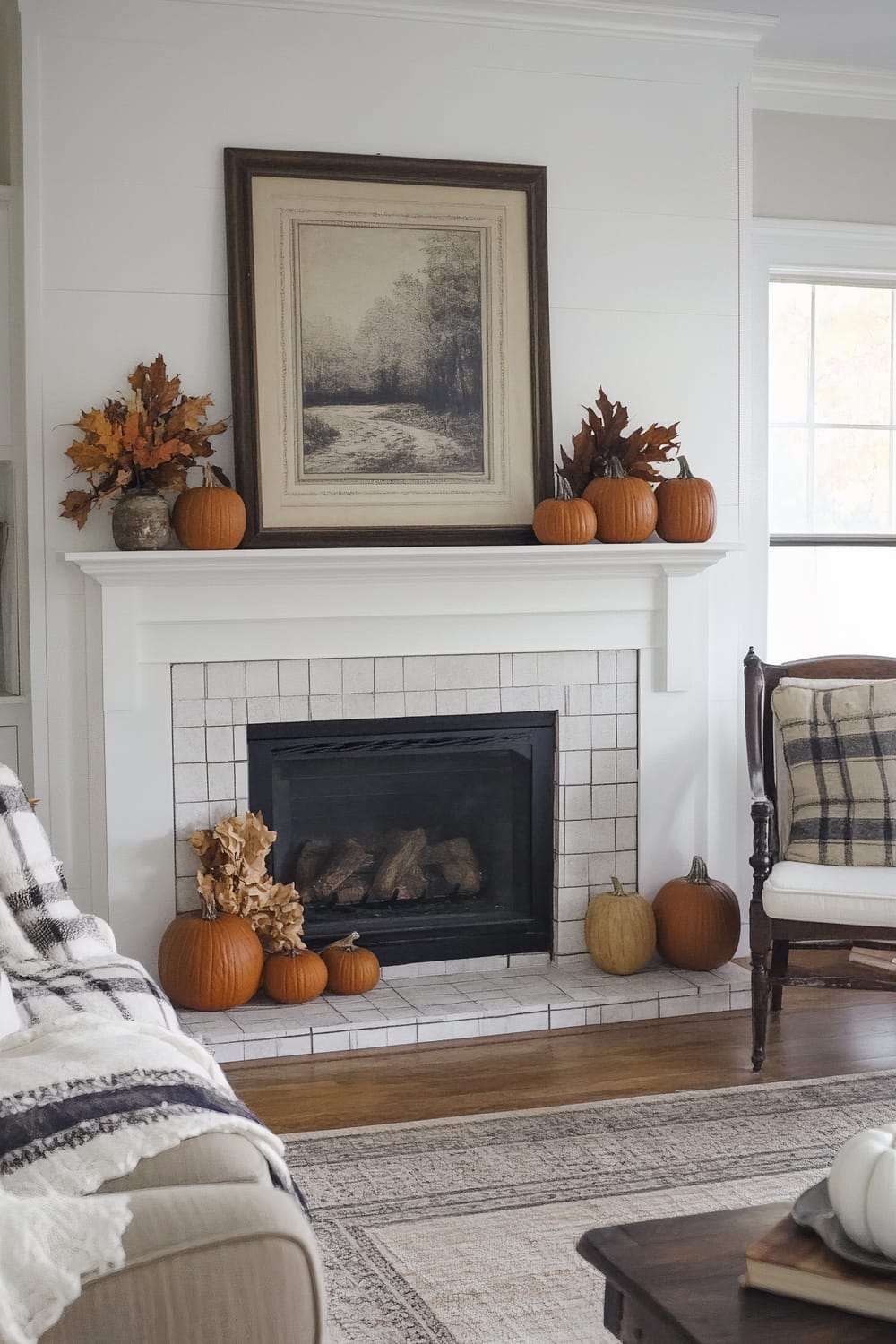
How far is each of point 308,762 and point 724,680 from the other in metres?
1.28

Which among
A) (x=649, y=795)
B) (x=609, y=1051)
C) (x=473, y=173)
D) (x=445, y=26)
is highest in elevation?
(x=445, y=26)

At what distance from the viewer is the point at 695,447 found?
379cm

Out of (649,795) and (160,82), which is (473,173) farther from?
(649,795)

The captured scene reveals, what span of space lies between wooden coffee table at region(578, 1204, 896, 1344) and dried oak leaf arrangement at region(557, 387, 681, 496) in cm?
233

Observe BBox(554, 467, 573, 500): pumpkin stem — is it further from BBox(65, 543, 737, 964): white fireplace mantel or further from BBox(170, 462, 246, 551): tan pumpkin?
BBox(170, 462, 246, 551): tan pumpkin

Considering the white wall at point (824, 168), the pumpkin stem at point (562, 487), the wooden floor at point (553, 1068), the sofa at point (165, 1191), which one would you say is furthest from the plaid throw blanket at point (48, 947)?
the white wall at point (824, 168)

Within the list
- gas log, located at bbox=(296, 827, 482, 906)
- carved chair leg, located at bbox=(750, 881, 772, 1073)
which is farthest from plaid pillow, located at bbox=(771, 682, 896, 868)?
gas log, located at bbox=(296, 827, 482, 906)

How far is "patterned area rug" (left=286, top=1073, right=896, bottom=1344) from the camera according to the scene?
207 centimetres

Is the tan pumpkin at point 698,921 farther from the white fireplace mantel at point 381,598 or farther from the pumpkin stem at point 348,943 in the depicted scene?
the pumpkin stem at point 348,943

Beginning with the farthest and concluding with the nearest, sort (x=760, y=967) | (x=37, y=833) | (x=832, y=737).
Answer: (x=832, y=737)
(x=760, y=967)
(x=37, y=833)

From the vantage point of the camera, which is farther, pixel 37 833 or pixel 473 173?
pixel 473 173

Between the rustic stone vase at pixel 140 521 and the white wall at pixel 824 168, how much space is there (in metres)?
2.10

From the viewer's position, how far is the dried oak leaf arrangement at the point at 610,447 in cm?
355

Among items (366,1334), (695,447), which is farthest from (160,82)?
(366,1334)
